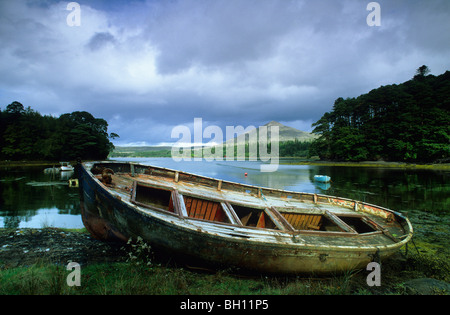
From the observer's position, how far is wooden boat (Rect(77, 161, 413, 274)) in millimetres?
4504

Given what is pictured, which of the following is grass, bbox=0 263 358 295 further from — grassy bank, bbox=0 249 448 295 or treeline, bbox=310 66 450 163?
treeline, bbox=310 66 450 163

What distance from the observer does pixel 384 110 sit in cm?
6128

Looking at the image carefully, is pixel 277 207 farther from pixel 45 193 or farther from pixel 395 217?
pixel 45 193

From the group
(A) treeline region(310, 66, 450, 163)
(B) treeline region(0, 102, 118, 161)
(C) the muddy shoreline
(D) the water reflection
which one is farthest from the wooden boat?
(B) treeline region(0, 102, 118, 161)

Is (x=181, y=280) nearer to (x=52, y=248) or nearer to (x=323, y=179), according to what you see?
(x=52, y=248)

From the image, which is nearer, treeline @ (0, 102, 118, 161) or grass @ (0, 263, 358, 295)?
grass @ (0, 263, 358, 295)

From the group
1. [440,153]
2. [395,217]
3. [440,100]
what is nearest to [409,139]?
[440,153]

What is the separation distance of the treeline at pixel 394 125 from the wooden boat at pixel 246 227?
55.5m

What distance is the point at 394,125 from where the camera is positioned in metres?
54.6

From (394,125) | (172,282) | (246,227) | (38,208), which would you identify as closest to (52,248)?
(172,282)

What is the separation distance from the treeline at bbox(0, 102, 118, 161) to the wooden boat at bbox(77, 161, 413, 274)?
61.4 meters

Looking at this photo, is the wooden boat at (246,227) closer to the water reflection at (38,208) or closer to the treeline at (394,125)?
the water reflection at (38,208)

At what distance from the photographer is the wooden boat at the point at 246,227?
14.8 ft

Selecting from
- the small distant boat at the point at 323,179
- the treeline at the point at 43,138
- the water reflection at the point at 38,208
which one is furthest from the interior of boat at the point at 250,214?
the treeline at the point at 43,138
